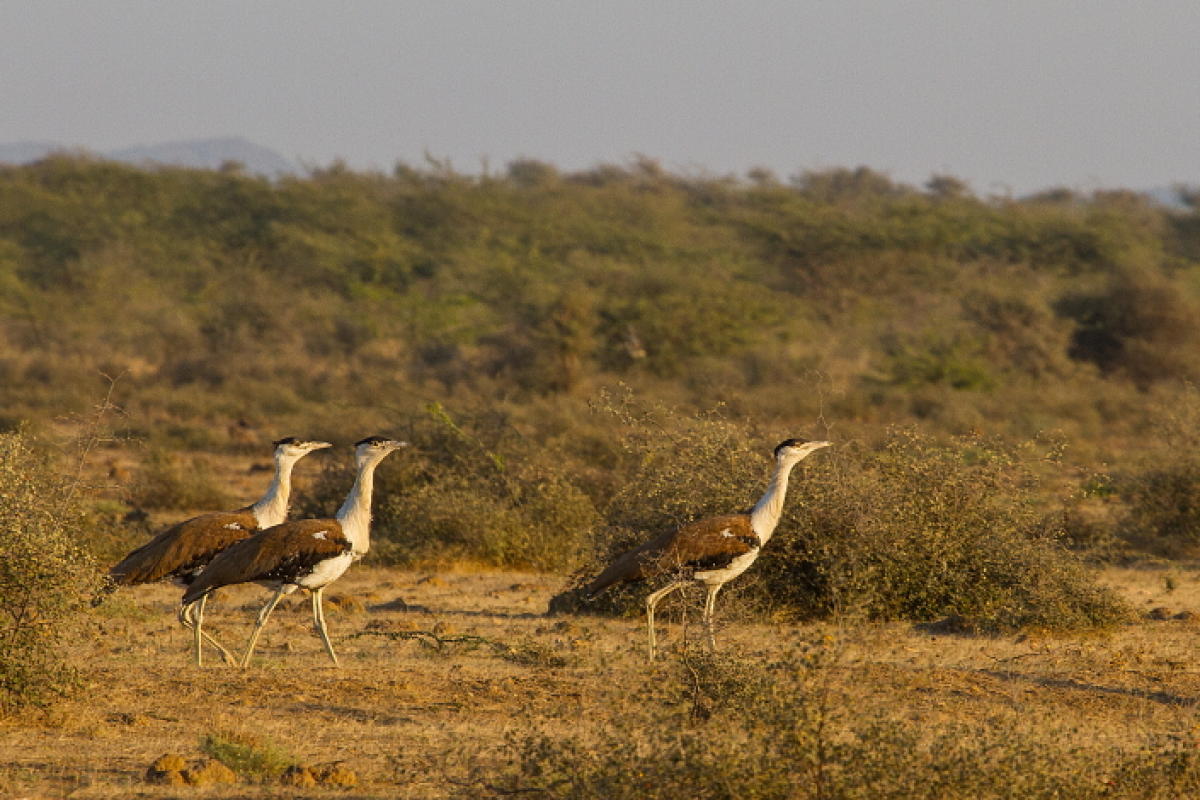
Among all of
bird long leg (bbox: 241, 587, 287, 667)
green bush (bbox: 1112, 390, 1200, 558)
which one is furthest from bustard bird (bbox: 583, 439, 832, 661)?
green bush (bbox: 1112, 390, 1200, 558)

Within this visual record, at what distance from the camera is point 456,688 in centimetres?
684

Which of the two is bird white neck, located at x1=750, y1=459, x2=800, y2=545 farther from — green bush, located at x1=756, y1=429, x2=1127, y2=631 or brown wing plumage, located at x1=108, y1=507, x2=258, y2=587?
brown wing plumage, located at x1=108, y1=507, x2=258, y2=587

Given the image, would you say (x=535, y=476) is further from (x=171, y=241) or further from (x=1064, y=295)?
(x=171, y=241)

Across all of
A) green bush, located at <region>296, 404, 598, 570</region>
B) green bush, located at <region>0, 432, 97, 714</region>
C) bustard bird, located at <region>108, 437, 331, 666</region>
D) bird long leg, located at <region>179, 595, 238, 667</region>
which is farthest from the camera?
green bush, located at <region>296, 404, 598, 570</region>

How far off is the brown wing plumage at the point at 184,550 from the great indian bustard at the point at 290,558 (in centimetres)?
17

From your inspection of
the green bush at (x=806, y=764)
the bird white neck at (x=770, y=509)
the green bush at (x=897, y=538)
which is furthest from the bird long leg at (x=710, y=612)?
the green bush at (x=806, y=764)

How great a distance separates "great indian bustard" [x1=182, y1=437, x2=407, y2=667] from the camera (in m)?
7.04

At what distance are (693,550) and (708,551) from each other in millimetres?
73

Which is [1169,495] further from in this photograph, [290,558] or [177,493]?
[177,493]

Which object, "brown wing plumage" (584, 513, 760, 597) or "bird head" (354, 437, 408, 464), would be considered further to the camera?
"bird head" (354, 437, 408, 464)

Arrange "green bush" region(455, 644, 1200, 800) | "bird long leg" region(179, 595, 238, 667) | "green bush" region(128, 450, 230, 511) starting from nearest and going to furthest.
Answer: "green bush" region(455, 644, 1200, 800)
"bird long leg" region(179, 595, 238, 667)
"green bush" region(128, 450, 230, 511)

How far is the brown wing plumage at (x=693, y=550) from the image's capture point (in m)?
7.27

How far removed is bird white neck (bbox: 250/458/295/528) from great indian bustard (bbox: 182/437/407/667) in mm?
453

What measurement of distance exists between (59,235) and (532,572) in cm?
2252
